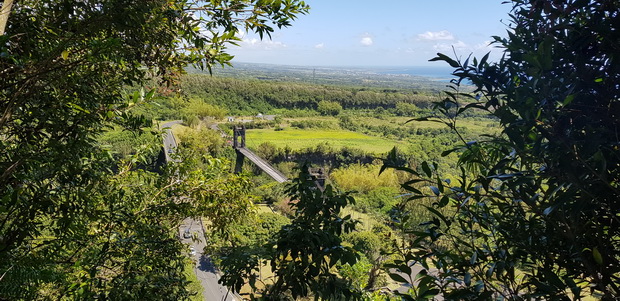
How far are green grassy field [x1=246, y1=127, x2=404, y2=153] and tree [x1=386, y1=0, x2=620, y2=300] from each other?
2394 cm

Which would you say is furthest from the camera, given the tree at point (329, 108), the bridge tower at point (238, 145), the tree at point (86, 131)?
the tree at point (329, 108)

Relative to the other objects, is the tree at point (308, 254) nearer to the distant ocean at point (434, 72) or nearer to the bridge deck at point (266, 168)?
the distant ocean at point (434, 72)

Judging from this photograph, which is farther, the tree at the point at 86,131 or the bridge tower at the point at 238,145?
the bridge tower at the point at 238,145

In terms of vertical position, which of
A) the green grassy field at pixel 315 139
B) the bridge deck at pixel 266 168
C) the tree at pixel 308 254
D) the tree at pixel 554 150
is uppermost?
the tree at pixel 554 150

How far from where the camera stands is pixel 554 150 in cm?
74

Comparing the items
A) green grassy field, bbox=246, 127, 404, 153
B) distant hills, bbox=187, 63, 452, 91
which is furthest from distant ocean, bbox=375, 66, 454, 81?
green grassy field, bbox=246, 127, 404, 153

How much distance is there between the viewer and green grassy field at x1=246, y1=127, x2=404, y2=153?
2680 cm

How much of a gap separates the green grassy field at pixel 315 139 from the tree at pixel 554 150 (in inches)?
943

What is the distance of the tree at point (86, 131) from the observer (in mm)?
997

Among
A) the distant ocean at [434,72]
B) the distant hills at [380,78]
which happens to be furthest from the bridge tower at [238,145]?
the distant ocean at [434,72]

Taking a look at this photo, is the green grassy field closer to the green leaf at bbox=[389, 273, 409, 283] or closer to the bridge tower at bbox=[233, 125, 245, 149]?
the bridge tower at bbox=[233, 125, 245, 149]

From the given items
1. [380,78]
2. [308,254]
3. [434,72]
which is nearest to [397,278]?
[308,254]

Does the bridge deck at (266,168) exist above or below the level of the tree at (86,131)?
below

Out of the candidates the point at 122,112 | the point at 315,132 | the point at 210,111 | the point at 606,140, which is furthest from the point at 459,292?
the point at 315,132
